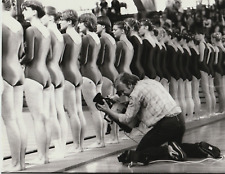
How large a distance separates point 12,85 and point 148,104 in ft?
3.88

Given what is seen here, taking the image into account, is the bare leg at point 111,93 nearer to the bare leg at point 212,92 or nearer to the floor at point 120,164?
the floor at point 120,164

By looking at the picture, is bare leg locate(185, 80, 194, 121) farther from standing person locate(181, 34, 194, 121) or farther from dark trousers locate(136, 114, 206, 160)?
dark trousers locate(136, 114, 206, 160)

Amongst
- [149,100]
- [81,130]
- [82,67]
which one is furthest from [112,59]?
[149,100]

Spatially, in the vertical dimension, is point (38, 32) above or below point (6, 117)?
above

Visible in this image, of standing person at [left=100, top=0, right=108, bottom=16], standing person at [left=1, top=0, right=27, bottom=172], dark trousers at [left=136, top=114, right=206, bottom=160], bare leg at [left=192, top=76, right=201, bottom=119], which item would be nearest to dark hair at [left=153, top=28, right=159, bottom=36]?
bare leg at [left=192, top=76, right=201, bottom=119]

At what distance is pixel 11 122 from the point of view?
4.58m

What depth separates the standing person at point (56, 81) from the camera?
17.3ft

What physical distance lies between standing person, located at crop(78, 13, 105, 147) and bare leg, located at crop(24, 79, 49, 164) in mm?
1040

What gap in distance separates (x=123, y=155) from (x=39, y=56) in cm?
107

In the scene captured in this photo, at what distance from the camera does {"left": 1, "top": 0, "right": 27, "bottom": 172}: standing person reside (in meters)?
4.53

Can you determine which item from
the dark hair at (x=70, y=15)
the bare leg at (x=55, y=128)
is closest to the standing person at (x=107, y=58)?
the dark hair at (x=70, y=15)

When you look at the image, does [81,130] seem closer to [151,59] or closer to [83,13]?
[83,13]

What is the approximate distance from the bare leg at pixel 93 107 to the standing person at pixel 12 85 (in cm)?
139

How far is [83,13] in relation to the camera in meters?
5.71
